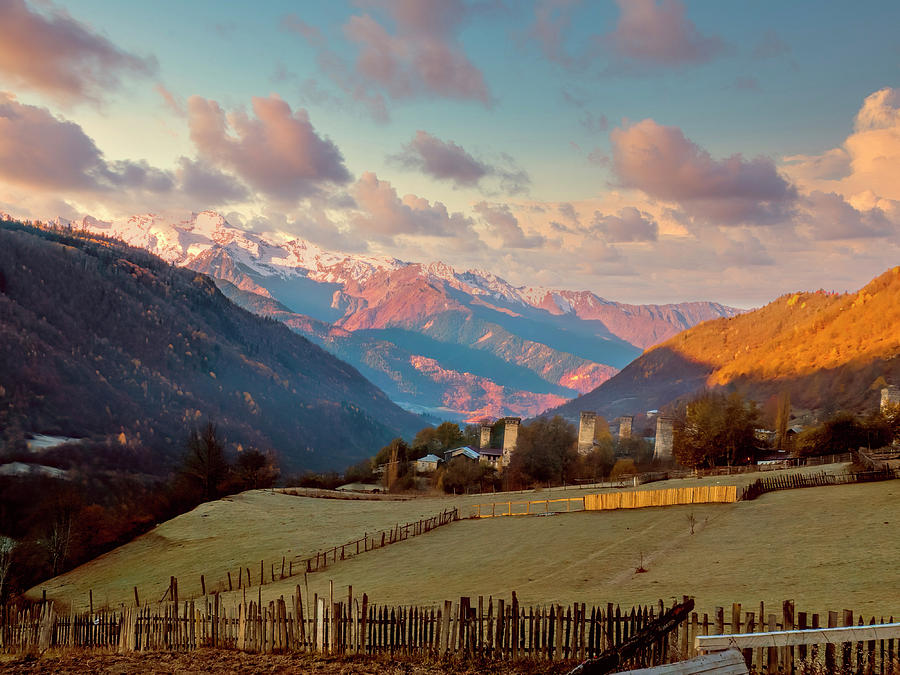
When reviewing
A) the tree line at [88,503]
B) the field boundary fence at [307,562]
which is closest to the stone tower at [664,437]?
the field boundary fence at [307,562]

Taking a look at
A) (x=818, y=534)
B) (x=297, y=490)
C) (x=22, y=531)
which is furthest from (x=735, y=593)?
(x=22, y=531)

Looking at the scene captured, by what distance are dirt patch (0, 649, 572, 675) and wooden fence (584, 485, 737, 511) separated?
1784 inches

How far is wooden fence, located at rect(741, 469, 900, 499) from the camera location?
2359 inches

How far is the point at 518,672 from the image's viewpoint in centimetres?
1720

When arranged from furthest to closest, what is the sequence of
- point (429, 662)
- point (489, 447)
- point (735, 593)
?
point (489, 447), point (735, 593), point (429, 662)

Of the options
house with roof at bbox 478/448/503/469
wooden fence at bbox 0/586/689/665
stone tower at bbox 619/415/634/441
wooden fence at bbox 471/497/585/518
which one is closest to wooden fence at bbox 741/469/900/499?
wooden fence at bbox 471/497/585/518

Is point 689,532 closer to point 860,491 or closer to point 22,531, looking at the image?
point 860,491

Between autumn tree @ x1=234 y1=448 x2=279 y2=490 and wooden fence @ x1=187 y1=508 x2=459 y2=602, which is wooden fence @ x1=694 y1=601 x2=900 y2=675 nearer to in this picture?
wooden fence @ x1=187 y1=508 x2=459 y2=602

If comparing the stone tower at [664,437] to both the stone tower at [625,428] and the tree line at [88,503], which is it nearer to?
the stone tower at [625,428]

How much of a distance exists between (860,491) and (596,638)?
154 feet

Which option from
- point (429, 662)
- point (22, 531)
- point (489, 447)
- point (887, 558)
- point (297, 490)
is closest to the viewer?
point (429, 662)

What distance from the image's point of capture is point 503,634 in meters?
18.9

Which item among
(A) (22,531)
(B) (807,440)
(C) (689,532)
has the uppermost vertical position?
(B) (807,440)

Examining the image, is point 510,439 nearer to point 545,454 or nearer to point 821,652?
point 545,454
